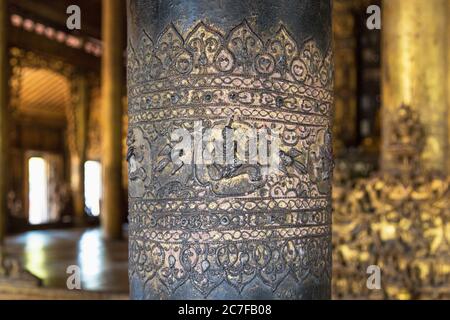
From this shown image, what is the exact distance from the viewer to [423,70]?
5.08 metres

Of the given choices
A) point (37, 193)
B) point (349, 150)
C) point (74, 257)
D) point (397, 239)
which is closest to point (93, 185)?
point (37, 193)

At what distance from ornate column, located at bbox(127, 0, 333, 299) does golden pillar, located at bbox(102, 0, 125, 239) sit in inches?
264

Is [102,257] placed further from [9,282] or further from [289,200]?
[289,200]

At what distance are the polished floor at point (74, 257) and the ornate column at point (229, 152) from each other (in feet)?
8.83

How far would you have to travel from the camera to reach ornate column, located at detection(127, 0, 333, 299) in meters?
1.42

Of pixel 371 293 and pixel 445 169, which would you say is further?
pixel 445 169

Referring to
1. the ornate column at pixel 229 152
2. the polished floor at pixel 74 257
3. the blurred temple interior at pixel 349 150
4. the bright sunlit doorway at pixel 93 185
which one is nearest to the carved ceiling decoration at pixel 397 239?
the blurred temple interior at pixel 349 150

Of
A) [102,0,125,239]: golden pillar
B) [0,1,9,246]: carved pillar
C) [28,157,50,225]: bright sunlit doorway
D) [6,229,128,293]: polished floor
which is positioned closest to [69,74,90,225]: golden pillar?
[6,229,128,293]: polished floor

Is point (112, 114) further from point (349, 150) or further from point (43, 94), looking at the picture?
point (43, 94)

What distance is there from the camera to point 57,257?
632cm

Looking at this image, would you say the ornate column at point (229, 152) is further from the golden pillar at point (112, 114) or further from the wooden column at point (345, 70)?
the wooden column at point (345, 70)

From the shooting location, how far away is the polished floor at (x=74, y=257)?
14.9 feet

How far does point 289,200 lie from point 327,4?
1.63 feet
